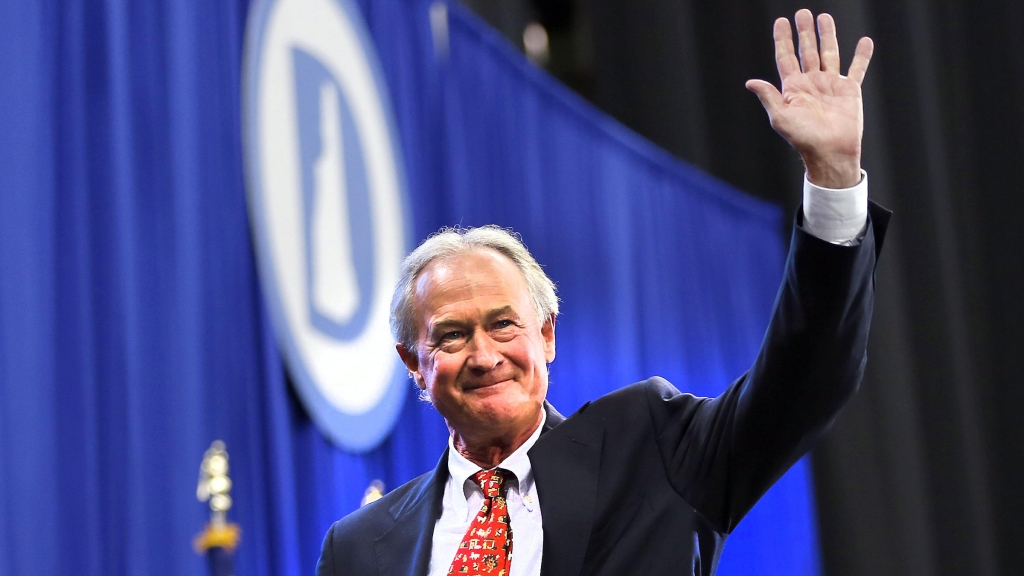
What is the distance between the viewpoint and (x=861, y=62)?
168 centimetres

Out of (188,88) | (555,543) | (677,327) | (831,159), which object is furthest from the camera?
(677,327)

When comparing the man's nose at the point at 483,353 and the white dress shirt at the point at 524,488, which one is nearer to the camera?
the white dress shirt at the point at 524,488

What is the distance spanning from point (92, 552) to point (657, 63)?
6.27 m

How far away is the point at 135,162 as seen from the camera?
85.6 inches

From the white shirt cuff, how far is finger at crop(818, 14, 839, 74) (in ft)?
0.68

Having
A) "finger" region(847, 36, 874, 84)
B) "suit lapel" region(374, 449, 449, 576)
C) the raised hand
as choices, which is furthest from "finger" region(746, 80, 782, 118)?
"suit lapel" region(374, 449, 449, 576)

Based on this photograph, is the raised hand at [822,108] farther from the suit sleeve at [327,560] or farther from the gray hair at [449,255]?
the suit sleeve at [327,560]

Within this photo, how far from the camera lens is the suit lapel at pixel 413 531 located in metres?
1.87

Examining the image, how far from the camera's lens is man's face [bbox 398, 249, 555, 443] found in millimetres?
1913

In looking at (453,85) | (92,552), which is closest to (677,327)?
(453,85)

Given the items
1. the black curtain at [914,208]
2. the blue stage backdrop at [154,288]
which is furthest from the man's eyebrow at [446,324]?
the black curtain at [914,208]

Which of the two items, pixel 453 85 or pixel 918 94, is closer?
pixel 453 85

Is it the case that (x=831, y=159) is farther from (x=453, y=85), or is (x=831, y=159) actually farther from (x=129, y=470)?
(x=453, y=85)

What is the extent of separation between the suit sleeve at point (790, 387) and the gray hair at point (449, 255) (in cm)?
41
